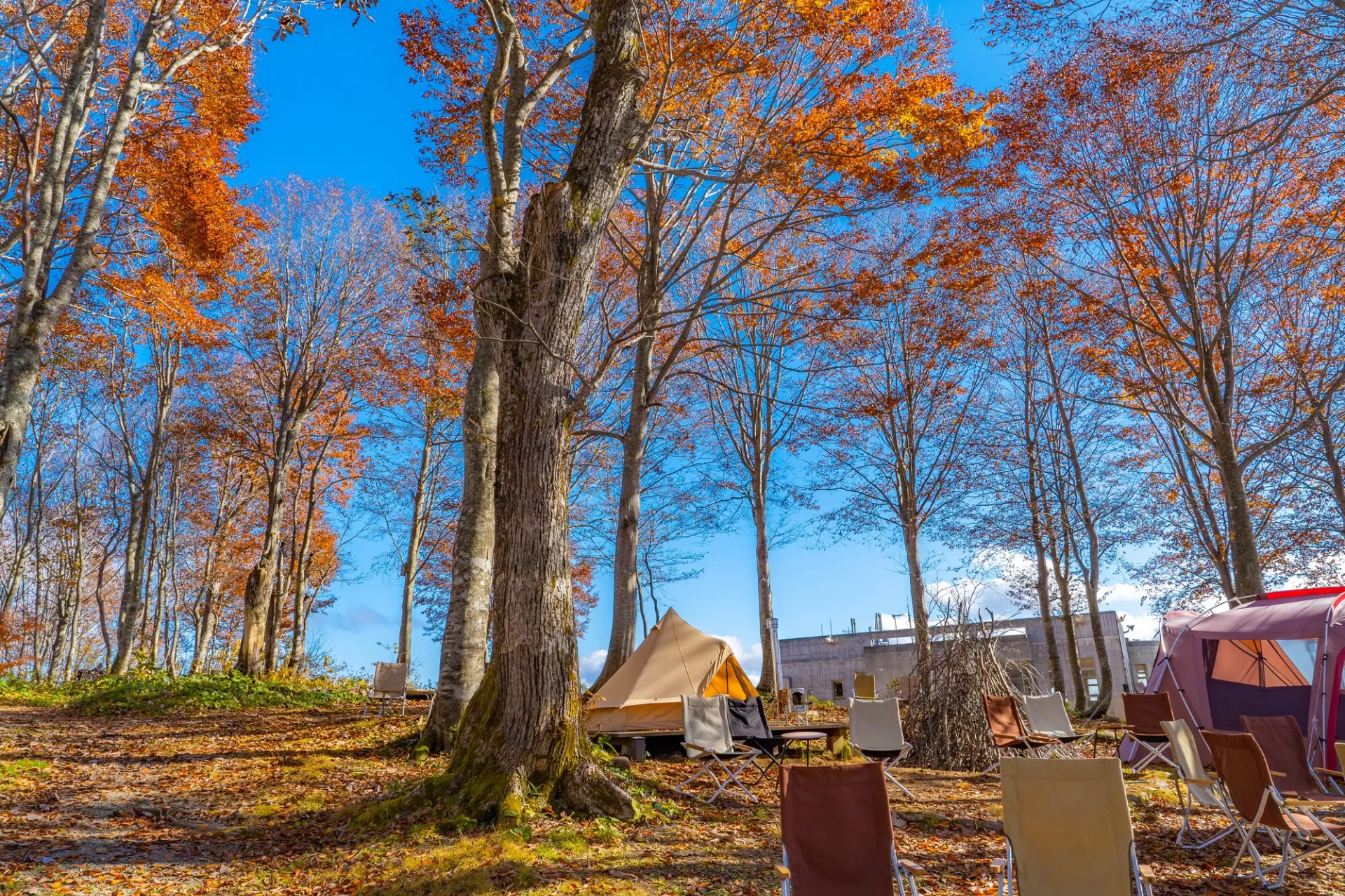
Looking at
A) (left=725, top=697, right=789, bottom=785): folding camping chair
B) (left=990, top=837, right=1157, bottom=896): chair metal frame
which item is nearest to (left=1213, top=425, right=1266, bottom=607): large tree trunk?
(left=725, top=697, right=789, bottom=785): folding camping chair

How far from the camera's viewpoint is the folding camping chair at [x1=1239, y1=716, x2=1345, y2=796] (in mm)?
6449

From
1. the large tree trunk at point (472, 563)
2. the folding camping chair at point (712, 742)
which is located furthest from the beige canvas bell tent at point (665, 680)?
the large tree trunk at point (472, 563)

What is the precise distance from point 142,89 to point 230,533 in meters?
15.6

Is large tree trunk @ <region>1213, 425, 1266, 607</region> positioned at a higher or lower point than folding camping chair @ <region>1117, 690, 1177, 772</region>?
higher

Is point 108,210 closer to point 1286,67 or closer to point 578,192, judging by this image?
point 578,192

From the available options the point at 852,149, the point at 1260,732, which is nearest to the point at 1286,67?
the point at 852,149

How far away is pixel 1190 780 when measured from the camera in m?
5.61

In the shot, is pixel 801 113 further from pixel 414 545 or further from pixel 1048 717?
pixel 414 545

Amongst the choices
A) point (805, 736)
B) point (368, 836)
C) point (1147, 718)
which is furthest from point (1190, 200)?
point (368, 836)

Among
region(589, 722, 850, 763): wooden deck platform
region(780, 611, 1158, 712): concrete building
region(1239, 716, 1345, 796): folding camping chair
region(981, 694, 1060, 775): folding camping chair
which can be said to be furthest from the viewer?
region(780, 611, 1158, 712): concrete building

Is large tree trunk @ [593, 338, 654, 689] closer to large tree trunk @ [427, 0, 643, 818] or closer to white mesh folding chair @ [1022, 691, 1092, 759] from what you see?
large tree trunk @ [427, 0, 643, 818]

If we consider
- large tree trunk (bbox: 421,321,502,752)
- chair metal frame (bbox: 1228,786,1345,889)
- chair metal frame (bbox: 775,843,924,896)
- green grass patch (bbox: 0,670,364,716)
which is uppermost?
large tree trunk (bbox: 421,321,502,752)

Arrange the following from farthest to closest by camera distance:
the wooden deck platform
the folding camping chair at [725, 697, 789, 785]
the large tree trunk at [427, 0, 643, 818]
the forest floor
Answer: the wooden deck platform < the folding camping chair at [725, 697, 789, 785] < the large tree trunk at [427, 0, 643, 818] < the forest floor

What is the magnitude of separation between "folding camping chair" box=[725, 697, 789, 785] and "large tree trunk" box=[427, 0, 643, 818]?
2.47 m
